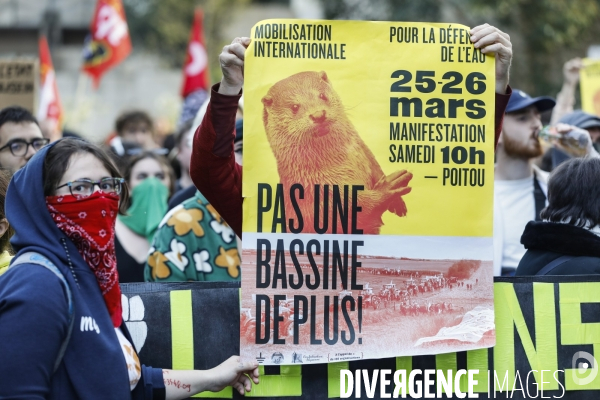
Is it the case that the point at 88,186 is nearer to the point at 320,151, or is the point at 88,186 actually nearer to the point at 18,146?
the point at 320,151

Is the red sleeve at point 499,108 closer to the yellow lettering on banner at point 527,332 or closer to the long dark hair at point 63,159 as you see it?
the yellow lettering on banner at point 527,332

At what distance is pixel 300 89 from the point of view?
115 inches

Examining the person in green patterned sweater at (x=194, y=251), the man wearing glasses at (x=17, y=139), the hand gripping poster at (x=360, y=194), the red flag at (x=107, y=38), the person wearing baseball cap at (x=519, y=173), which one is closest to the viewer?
the hand gripping poster at (x=360, y=194)

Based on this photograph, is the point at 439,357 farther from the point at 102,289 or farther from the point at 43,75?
the point at 43,75

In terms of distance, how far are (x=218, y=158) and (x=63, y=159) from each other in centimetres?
70

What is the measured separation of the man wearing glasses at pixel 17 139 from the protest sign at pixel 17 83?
200cm

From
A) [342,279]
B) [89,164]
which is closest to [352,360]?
[342,279]

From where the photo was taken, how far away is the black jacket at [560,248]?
3.36 metres

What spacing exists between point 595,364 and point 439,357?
61 centimetres

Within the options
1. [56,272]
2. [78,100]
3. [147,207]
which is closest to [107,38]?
[78,100]

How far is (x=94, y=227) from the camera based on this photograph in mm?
2475

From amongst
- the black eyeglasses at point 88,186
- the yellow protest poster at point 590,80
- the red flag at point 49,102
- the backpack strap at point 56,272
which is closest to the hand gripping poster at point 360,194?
the black eyeglasses at point 88,186

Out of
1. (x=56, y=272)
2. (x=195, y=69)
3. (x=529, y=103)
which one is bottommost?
(x=56, y=272)

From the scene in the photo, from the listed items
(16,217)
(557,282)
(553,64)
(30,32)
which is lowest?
(557,282)
